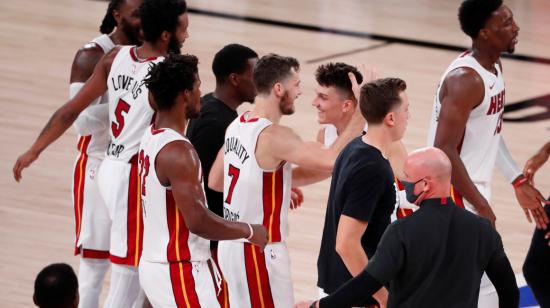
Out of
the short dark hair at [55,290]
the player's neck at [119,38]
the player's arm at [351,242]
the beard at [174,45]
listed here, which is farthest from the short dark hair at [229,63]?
the short dark hair at [55,290]

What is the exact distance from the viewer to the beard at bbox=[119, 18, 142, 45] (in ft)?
21.2

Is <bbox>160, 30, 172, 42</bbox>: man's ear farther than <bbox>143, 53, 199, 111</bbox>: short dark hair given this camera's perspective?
Yes

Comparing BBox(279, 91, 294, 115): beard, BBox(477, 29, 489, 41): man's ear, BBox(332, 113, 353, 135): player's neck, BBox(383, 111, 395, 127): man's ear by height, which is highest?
BBox(477, 29, 489, 41): man's ear

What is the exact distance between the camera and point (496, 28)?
633cm

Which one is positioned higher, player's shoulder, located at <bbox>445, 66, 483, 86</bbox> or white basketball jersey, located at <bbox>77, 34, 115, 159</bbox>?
player's shoulder, located at <bbox>445, 66, 483, 86</bbox>

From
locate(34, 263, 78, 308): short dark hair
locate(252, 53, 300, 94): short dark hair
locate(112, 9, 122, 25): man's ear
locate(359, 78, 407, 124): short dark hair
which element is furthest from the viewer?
locate(112, 9, 122, 25): man's ear

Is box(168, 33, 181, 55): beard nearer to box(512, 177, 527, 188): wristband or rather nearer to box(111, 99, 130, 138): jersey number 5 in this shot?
box(111, 99, 130, 138): jersey number 5

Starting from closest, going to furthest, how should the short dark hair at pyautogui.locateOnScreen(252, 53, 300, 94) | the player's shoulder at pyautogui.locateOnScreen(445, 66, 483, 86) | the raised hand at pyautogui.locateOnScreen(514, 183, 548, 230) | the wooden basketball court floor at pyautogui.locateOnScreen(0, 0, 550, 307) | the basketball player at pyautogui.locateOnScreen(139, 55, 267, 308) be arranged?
the basketball player at pyautogui.locateOnScreen(139, 55, 267, 308) → the short dark hair at pyautogui.locateOnScreen(252, 53, 300, 94) → the player's shoulder at pyautogui.locateOnScreen(445, 66, 483, 86) → the raised hand at pyautogui.locateOnScreen(514, 183, 548, 230) → the wooden basketball court floor at pyautogui.locateOnScreen(0, 0, 550, 307)

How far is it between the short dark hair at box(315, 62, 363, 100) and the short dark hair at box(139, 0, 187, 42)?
3.09 feet

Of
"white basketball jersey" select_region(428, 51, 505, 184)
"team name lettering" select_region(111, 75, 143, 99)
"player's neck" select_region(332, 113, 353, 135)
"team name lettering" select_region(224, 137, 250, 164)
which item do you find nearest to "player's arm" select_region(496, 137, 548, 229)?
"white basketball jersey" select_region(428, 51, 505, 184)

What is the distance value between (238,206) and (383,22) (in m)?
10.2

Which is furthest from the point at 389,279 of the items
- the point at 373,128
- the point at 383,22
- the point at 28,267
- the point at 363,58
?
the point at 383,22

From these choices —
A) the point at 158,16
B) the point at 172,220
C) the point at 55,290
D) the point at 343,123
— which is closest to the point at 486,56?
the point at 343,123

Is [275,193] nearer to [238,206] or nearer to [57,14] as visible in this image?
[238,206]
